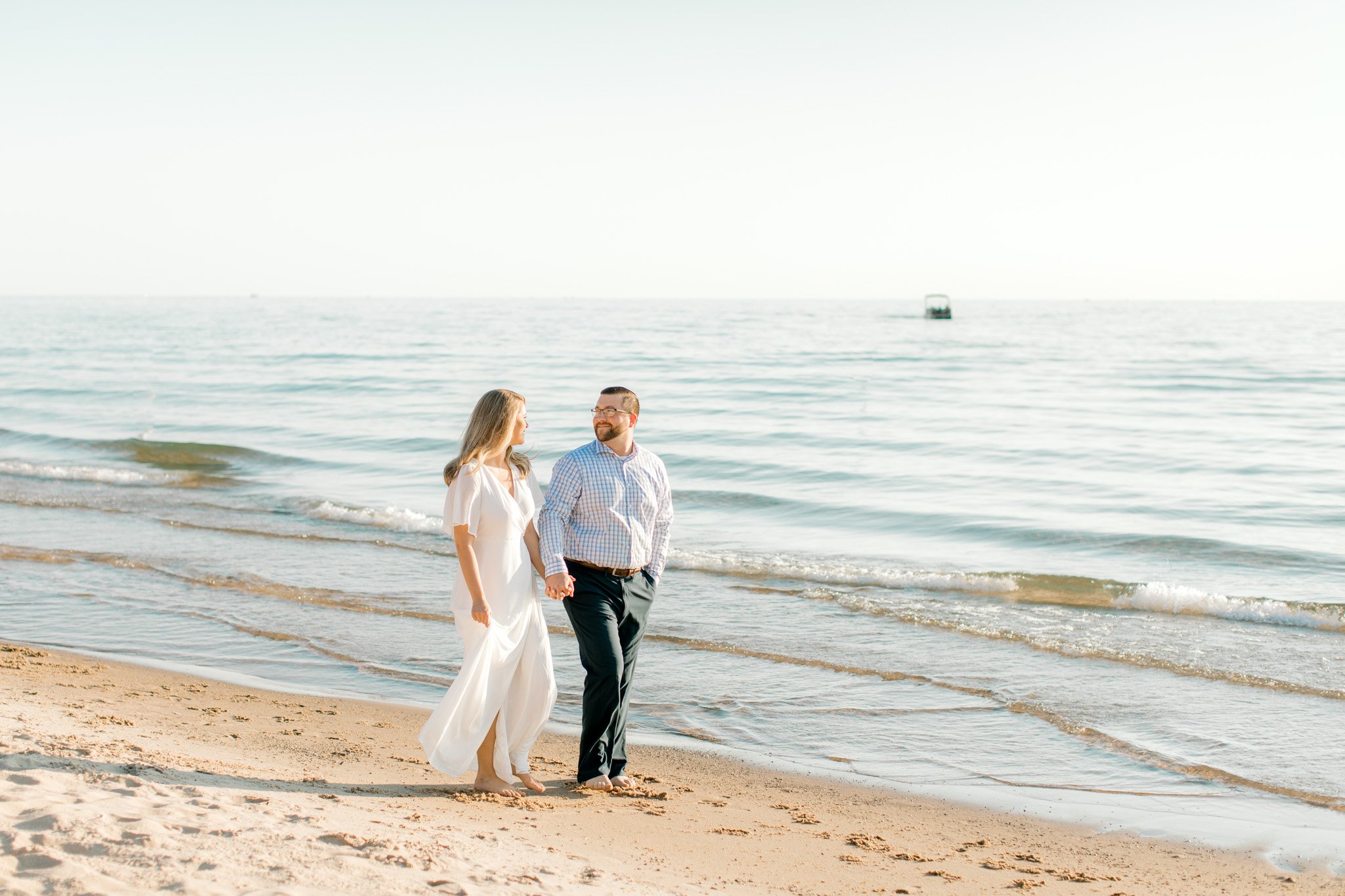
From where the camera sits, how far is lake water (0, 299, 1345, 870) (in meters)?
6.34

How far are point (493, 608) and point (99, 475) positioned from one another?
599 inches

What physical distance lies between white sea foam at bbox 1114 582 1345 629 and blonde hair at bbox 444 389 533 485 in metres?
7.19

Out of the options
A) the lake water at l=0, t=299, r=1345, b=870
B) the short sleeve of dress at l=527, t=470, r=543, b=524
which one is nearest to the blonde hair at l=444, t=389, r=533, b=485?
the short sleeve of dress at l=527, t=470, r=543, b=524

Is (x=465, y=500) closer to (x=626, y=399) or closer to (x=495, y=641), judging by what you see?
(x=495, y=641)

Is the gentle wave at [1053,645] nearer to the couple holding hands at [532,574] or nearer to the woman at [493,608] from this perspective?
the couple holding hands at [532,574]

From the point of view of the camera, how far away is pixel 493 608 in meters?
4.84

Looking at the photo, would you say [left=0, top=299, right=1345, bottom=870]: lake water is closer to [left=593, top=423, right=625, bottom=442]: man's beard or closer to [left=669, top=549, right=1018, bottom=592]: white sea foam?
[left=669, top=549, right=1018, bottom=592]: white sea foam

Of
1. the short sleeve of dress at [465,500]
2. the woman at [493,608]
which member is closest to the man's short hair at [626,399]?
the woman at [493,608]

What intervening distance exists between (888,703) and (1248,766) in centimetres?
201

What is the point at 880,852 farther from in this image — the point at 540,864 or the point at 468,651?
the point at 468,651

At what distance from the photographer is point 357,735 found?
6.05 m

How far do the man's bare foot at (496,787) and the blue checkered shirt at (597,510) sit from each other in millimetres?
1052

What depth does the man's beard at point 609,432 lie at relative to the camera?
490 cm

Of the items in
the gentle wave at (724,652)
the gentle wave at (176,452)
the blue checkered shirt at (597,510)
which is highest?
the blue checkered shirt at (597,510)
